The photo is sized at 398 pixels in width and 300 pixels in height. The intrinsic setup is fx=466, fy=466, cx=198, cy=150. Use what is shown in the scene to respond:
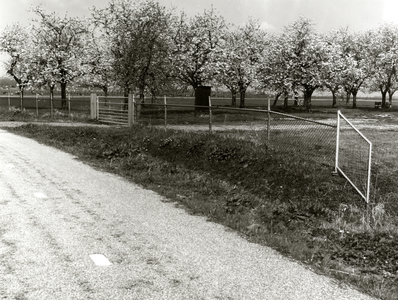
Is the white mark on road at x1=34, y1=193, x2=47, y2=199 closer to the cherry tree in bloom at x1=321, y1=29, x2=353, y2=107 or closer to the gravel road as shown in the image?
the gravel road

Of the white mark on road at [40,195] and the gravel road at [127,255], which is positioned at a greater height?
the white mark on road at [40,195]

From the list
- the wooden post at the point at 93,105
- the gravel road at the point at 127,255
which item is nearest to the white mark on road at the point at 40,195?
the gravel road at the point at 127,255

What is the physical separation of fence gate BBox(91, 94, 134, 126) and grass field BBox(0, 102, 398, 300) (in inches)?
217

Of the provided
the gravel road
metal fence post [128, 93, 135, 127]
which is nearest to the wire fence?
metal fence post [128, 93, 135, 127]

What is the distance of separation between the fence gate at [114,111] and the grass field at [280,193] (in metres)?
5.51

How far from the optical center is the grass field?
6.41 m

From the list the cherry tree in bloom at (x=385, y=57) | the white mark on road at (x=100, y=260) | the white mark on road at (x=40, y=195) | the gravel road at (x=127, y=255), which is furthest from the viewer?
the cherry tree in bloom at (x=385, y=57)

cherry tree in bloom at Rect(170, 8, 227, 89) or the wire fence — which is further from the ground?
cherry tree in bloom at Rect(170, 8, 227, 89)

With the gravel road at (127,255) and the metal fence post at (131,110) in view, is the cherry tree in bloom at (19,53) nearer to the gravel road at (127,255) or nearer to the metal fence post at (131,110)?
the metal fence post at (131,110)

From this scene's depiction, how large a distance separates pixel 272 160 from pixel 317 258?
5.48m

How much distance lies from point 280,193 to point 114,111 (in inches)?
637

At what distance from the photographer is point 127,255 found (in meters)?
5.71

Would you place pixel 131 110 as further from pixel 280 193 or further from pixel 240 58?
pixel 240 58

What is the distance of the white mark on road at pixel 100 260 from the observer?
5396 mm
